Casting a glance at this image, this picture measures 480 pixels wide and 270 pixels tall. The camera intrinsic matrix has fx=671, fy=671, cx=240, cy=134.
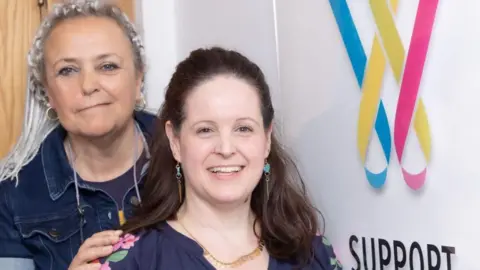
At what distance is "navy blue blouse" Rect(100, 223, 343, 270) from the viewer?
4.12 ft

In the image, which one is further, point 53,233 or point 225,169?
point 53,233

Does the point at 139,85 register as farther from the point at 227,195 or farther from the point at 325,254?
the point at 325,254

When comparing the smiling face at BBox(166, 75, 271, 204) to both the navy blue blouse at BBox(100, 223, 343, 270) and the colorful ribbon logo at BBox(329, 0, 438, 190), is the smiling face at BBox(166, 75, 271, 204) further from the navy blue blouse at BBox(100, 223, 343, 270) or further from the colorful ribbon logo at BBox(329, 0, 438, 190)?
the colorful ribbon logo at BBox(329, 0, 438, 190)

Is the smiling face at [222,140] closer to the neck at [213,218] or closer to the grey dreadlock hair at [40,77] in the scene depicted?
the neck at [213,218]

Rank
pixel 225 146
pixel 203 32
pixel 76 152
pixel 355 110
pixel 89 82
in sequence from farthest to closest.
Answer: pixel 203 32 → pixel 76 152 → pixel 89 82 → pixel 355 110 → pixel 225 146

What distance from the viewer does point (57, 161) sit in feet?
5.28

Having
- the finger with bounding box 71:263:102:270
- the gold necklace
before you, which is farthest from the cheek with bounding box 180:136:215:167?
the finger with bounding box 71:263:102:270

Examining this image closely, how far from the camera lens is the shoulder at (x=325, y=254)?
1.38m

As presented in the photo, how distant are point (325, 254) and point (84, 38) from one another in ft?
2.41

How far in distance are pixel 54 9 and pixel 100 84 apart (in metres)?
0.25

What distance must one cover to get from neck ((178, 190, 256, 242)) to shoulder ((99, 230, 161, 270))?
2.9 inches

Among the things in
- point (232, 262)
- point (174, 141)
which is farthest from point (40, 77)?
point (232, 262)

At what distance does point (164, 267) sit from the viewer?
126 centimetres

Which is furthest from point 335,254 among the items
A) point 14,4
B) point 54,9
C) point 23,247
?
point 14,4
